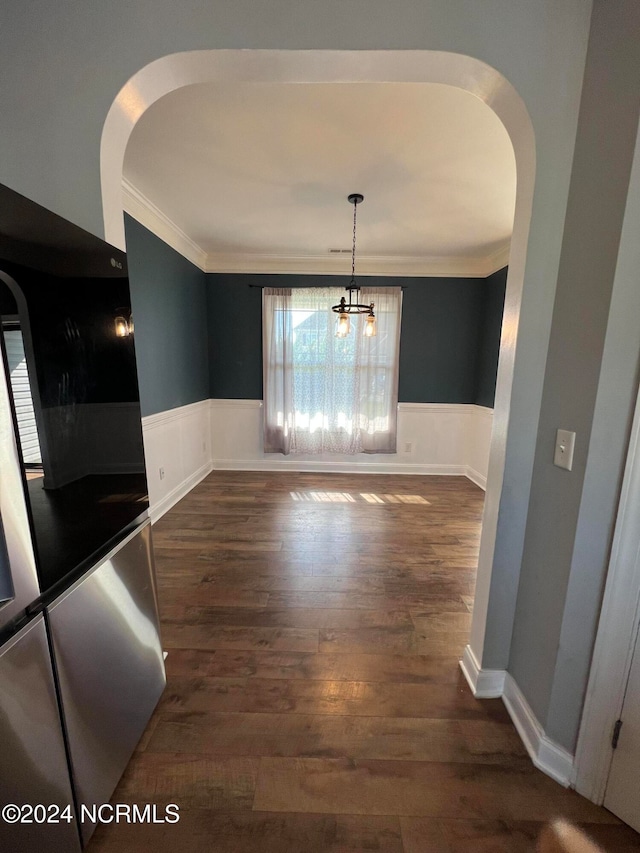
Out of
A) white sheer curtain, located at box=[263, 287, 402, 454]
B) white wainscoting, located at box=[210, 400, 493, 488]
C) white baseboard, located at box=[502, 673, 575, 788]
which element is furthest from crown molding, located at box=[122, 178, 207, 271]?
white baseboard, located at box=[502, 673, 575, 788]

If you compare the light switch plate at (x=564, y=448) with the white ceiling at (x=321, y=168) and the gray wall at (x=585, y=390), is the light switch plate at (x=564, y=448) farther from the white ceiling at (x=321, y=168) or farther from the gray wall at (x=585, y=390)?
the white ceiling at (x=321, y=168)

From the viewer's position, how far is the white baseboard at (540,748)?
1149mm

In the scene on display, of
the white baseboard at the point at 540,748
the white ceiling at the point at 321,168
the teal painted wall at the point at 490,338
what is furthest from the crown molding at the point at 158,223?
the teal painted wall at the point at 490,338

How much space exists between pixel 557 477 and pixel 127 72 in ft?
6.44

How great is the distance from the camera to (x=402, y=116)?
1817 mm

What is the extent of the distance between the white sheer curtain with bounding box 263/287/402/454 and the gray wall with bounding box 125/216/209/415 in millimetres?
835

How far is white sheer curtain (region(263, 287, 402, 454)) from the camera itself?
4.23 metres

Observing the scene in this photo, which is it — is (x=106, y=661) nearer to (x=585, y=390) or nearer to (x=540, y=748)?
(x=540, y=748)

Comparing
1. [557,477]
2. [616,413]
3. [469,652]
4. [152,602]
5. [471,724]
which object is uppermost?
[616,413]

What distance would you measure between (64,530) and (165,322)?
2.90m

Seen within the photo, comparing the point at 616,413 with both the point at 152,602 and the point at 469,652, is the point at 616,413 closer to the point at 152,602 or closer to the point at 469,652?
Result: the point at 469,652

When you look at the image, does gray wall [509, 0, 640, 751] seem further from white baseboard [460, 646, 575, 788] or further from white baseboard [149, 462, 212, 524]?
white baseboard [149, 462, 212, 524]

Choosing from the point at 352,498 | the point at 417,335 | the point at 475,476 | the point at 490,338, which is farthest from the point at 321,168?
the point at 475,476

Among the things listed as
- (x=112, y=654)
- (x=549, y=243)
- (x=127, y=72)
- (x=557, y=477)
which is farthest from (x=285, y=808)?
(x=127, y=72)
